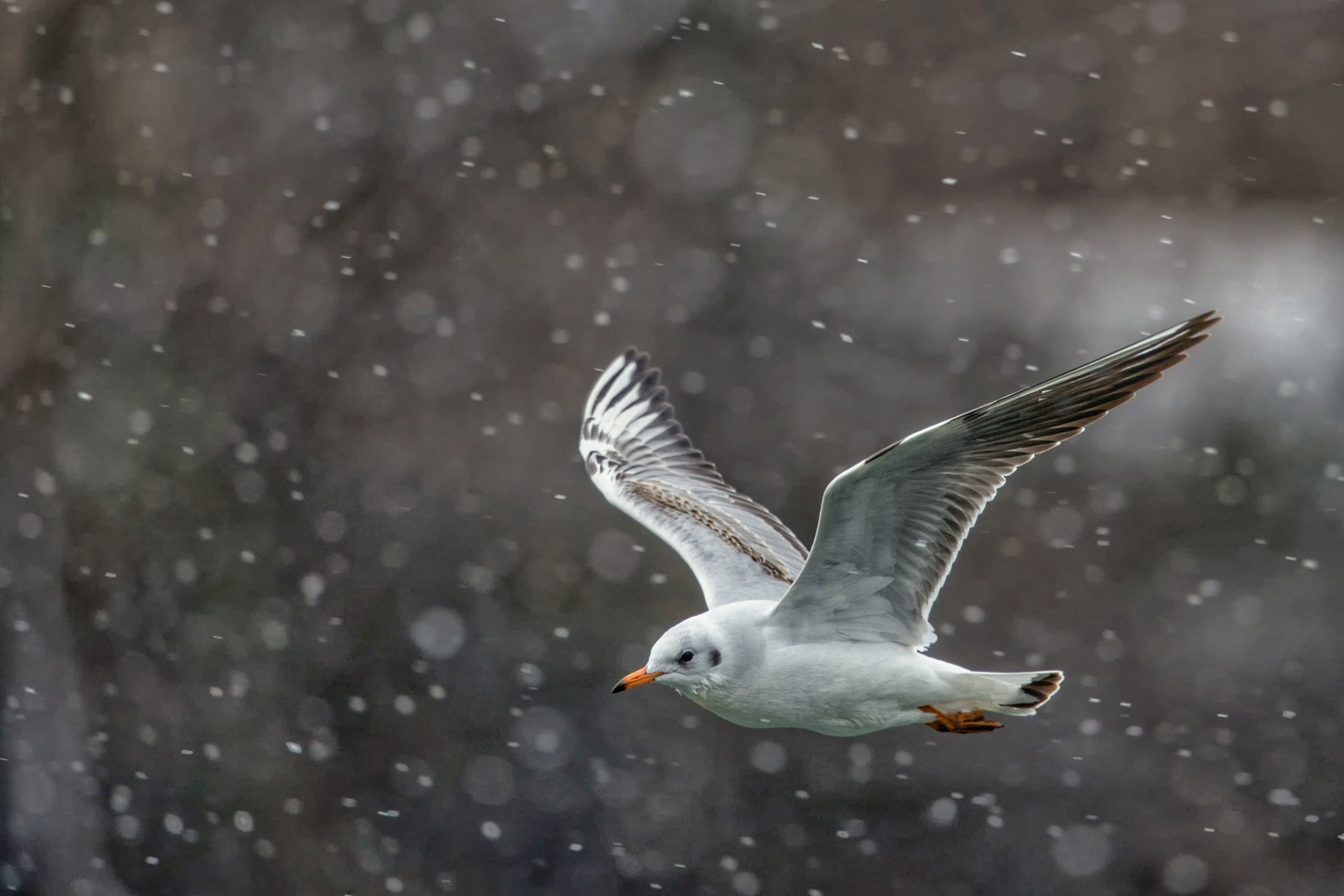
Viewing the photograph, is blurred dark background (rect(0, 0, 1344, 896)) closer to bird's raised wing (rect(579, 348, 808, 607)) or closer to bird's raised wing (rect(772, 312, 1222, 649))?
bird's raised wing (rect(579, 348, 808, 607))

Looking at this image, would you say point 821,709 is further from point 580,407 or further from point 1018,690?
point 580,407

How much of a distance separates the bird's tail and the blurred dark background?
241 centimetres

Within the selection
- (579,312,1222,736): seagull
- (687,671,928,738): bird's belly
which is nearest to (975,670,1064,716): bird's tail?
(579,312,1222,736): seagull

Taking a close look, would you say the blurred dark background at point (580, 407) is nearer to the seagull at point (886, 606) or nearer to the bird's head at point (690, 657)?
the seagull at point (886, 606)

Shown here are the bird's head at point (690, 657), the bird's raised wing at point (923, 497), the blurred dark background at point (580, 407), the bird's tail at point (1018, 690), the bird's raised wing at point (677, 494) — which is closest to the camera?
the bird's raised wing at point (923, 497)

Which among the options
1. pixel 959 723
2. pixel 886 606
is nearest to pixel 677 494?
pixel 886 606

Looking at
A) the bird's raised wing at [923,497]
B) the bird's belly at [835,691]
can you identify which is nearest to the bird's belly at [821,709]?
the bird's belly at [835,691]

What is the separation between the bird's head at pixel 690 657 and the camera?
2.39 m

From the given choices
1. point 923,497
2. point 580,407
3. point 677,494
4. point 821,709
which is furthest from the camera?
point 580,407

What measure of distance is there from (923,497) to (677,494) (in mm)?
1038

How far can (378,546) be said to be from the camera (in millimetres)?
5516

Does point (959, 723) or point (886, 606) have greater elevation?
point (886, 606)

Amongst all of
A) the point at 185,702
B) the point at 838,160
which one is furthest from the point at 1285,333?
the point at 185,702

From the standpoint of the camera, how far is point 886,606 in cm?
253
